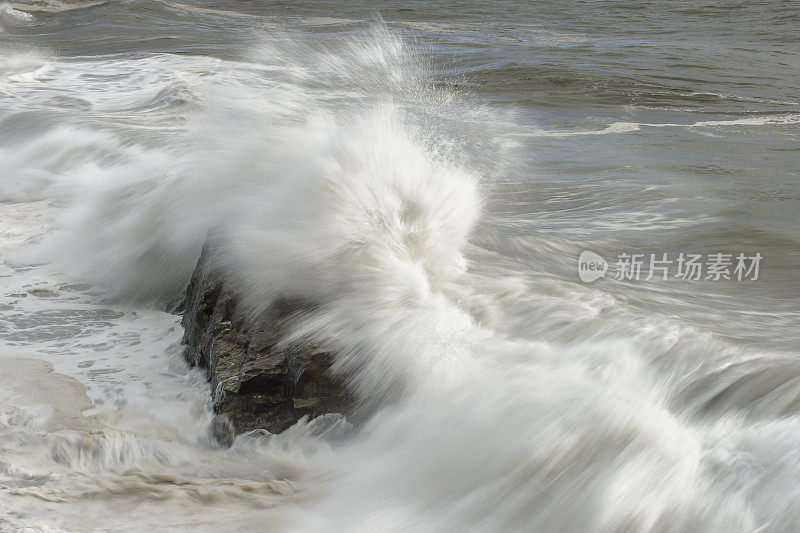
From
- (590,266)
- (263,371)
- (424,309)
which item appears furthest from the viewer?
(590,266)

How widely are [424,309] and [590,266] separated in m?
0.96

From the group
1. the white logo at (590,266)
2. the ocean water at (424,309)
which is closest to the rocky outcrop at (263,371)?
the ocean water at (424,309)

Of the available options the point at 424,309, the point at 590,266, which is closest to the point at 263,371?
the point at 424,309

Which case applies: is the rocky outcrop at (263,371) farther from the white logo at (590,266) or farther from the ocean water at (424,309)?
the white logo at (590,266)

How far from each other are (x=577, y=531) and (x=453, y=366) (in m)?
0.70

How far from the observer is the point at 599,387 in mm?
2477

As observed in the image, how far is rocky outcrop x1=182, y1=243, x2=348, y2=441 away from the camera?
2775mm

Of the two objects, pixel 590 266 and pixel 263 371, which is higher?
pixel 590 266

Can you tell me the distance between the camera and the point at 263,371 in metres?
2.84

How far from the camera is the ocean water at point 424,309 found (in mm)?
2275

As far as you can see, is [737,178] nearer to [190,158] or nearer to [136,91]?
[190,158]

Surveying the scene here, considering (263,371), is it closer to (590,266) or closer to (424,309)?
(424,309)

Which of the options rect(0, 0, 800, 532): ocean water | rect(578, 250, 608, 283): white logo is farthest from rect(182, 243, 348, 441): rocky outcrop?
rect(578, 250, 608, 283): white logo

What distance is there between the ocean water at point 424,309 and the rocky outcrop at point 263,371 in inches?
2.4
